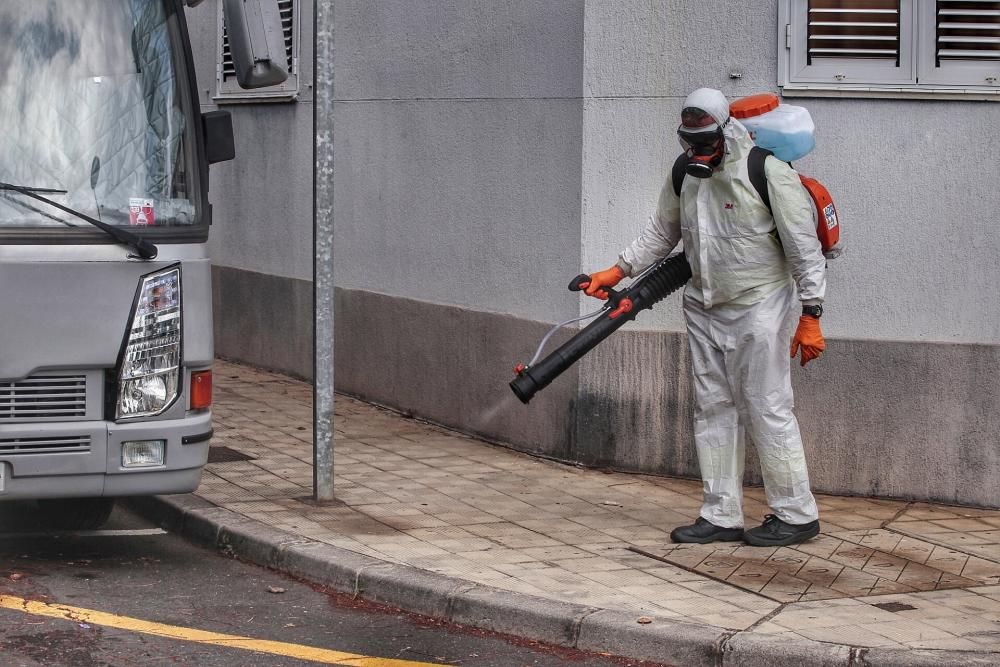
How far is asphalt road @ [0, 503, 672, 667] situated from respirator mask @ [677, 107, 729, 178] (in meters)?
2.15

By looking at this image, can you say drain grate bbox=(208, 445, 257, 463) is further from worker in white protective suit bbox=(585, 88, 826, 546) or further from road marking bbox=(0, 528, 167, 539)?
worker in white protective suit bbox=(585, 88, 826, 546)

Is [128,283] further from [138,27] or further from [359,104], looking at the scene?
[359,104]

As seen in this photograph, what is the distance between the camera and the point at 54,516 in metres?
7.30

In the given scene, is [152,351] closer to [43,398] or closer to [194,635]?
[43,398]

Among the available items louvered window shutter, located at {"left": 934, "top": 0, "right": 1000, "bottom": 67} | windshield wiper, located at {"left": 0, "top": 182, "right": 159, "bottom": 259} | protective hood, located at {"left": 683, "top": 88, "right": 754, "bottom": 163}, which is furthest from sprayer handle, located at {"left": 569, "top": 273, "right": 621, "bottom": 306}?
louvered window shutter, located at {"left": 934, "top": 0, "right": 1000, "bottom": 67}

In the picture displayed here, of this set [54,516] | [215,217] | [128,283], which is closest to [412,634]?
[128,283]

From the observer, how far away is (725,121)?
6.62 m

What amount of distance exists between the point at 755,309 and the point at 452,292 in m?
3.20

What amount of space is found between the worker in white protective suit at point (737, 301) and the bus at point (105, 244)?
1835 millimetres

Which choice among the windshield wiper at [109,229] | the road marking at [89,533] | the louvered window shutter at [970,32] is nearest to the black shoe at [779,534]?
the louvered window shutter at [970,32]

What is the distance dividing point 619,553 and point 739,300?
121 cm

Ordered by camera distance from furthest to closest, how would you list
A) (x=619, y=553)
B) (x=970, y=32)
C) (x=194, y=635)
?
(x=970, y=32), (x=619, y=553), (x=194, y=635)

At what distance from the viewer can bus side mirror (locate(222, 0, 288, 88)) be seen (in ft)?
21.6

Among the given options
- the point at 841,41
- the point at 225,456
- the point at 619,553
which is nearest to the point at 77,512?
the point at 225,456
